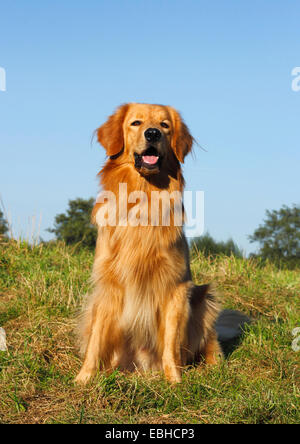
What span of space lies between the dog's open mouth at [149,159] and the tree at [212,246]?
4152 millimetres

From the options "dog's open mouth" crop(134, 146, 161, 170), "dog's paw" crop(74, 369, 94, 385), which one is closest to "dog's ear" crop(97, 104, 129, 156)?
"dog's open mouth" crop(134, 146, 161, 170)

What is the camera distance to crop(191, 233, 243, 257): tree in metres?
8.12

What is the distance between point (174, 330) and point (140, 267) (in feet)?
1.82

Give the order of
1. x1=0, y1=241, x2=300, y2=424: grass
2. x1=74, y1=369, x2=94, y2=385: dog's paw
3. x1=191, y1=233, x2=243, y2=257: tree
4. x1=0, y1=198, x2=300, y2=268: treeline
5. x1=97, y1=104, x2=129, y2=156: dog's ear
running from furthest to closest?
x1=0, y1=198, x2=300, y2=268: treeline
x1=191, y1=233, x2=243, y2=257: tree
x1=97, y1=104, x2=129, y2=156: dog's ear
x1=74, y1=369, x2=94, y2=385: dog's paw
x1=0, y1=241, x2=300, y2=424: grass

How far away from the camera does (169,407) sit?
124 inches

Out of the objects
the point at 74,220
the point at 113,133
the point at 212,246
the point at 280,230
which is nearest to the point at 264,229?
the point at 280,230

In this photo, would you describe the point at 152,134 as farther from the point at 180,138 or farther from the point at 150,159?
the point at 180,138

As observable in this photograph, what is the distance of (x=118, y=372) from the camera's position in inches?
136

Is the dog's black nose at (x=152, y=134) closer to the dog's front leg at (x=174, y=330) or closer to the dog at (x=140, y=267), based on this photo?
the dog at (x=140, y=267)

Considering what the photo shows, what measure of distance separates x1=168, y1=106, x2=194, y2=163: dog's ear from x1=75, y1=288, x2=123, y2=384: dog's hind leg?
1240 mm

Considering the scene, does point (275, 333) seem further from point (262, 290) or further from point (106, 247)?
point (106, 247)

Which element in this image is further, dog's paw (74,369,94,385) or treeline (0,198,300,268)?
treeline (0,198,300,268)

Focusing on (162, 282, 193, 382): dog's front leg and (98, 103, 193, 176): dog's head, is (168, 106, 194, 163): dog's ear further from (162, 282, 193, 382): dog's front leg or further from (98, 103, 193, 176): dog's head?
(162, 282, 193, 382): dog's front leg
